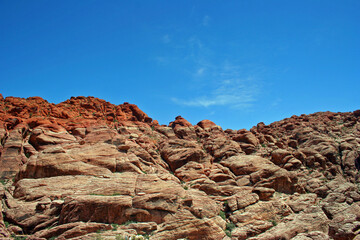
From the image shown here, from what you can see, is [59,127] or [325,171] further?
[325,171]

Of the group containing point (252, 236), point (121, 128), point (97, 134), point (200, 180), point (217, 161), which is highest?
point (121, 128)

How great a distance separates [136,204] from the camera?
31344mm

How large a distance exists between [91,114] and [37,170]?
2135 cm

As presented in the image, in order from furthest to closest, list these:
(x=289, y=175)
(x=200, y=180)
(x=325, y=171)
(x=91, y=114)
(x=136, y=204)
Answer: (x=91, y=114), (x=325, y=171), (x=289, y=175), (x=200, y=180), (x=136, y=204)

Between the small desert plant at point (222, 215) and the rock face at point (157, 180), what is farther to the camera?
the small desert plant at point (222, 215)

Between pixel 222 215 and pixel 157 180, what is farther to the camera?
pixel 222 215

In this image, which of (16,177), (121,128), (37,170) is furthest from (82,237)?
(121,128)

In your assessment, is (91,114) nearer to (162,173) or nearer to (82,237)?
(162,173)

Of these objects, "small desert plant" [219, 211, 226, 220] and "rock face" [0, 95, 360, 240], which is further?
"small desert plant" [219, 211, 226, 220]

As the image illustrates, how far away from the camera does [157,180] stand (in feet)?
116

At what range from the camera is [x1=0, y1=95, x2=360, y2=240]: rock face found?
29703 mm

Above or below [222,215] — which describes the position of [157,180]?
above

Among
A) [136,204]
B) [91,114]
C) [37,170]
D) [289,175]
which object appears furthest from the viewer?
[91,114]

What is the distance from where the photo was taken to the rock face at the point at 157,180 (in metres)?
29.7
